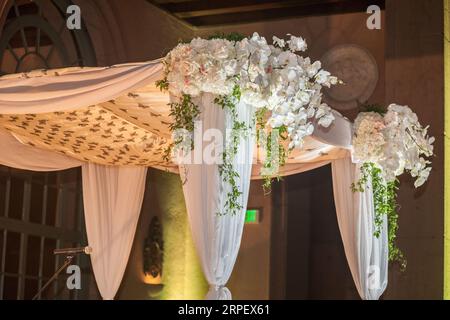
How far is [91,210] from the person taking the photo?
723cm

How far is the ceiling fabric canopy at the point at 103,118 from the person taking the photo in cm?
546

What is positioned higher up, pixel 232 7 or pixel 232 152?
pixel 232 7

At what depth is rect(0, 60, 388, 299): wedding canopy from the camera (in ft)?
16.7

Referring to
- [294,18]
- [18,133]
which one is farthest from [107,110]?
[294,18]

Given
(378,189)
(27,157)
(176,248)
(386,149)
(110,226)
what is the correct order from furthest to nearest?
1. (176,248)
2. (110,226)
3. (27,157)
4. (378,189)
5. (386,149)

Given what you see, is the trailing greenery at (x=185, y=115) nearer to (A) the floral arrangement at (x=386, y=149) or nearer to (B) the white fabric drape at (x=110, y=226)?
(A) the floral arrangement at (x=386, y=149)

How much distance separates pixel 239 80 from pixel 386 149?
4.70 ft

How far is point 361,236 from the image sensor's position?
20.9 feet

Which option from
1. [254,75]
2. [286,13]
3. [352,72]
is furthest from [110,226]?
[352,72]

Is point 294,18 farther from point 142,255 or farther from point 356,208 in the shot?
point 356,208

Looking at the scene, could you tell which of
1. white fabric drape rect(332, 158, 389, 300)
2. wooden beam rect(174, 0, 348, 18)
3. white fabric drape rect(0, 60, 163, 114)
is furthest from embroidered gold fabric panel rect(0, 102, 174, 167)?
wooden beam rect(174, 0, 348, 18)

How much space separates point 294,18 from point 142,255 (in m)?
3.36

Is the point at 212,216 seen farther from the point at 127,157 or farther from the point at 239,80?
the point at 127,157
